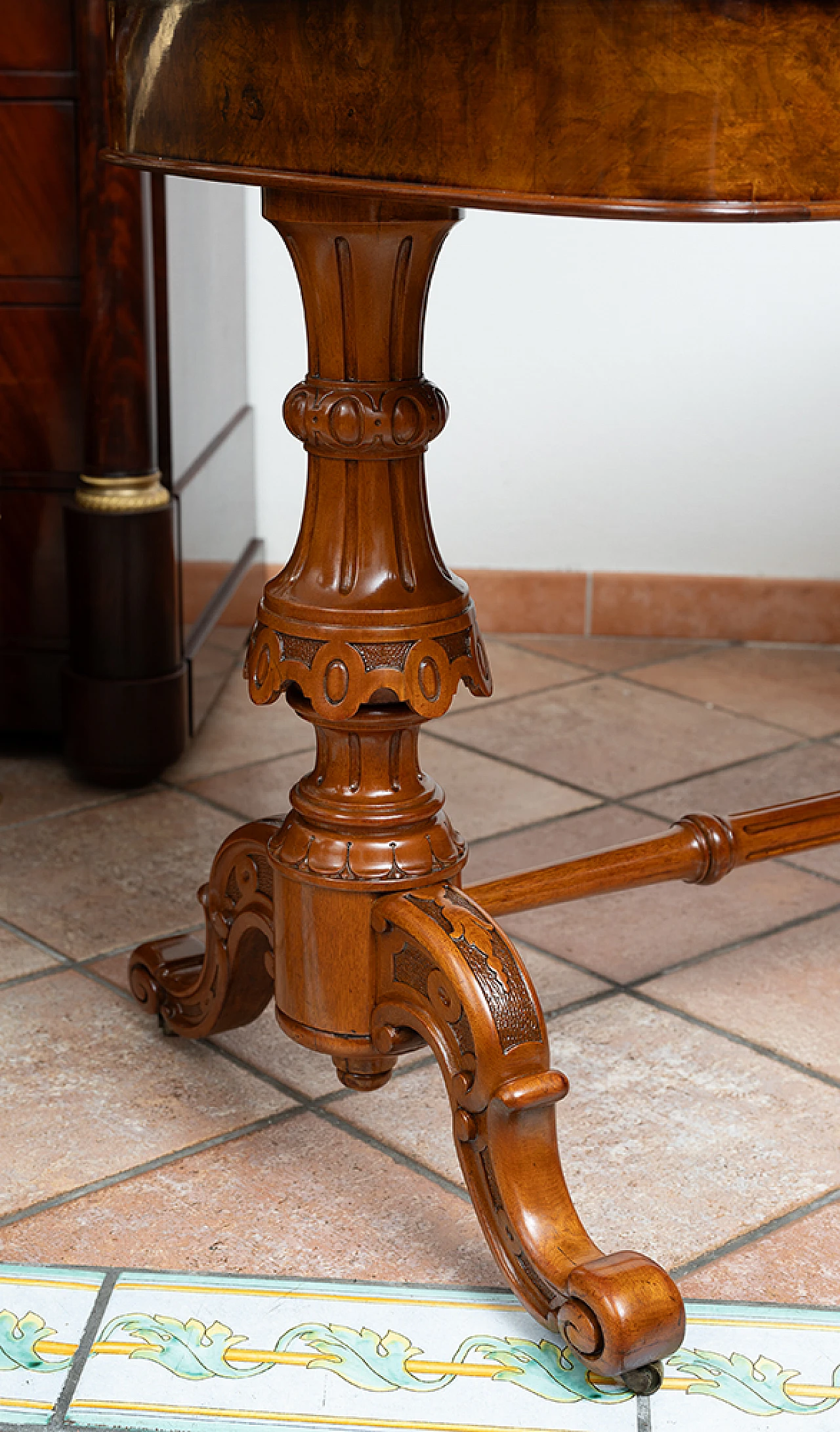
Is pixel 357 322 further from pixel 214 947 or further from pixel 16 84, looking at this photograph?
pixel 16 84

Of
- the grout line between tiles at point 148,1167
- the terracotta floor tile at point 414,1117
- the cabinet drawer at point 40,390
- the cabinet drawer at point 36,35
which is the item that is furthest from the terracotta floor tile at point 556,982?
the cabinet drawer at point 36,35

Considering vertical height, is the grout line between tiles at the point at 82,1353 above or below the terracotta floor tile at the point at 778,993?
above

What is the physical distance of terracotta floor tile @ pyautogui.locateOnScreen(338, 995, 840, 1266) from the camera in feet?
3.90

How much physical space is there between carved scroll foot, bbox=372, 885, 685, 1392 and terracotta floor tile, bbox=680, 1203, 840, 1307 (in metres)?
0.11

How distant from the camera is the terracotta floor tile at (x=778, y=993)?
1461mm

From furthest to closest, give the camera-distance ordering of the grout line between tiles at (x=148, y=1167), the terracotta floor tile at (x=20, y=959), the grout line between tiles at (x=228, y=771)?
the grout line between tiles at (x=228, y=771) → the terracotta floor tile at (x=20, y=959) → the grout line between tiles at (x=148, y=1167)

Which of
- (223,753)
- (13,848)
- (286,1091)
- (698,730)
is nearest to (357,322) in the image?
(286,1091)

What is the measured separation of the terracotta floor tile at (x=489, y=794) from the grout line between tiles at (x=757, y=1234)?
2.55 feet

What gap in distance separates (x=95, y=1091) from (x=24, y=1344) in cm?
34

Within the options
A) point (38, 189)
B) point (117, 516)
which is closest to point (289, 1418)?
point (117, 516)

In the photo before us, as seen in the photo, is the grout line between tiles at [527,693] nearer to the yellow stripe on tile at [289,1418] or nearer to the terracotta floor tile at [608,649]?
the terracotta floor tile at [608,649]

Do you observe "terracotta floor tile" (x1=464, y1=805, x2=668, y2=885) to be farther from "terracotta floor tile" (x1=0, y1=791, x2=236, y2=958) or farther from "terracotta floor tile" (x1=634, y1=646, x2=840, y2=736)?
"terracotta floor tile" (x1=634, y1=646, x2=840, y2=736)

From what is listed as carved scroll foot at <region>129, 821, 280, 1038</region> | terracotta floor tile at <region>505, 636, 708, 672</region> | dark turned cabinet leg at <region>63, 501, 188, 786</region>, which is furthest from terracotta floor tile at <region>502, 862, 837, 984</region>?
terracotta floor tile at <region>505, 636, 708, 672</region>

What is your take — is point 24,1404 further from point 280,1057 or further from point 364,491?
point 364,491
